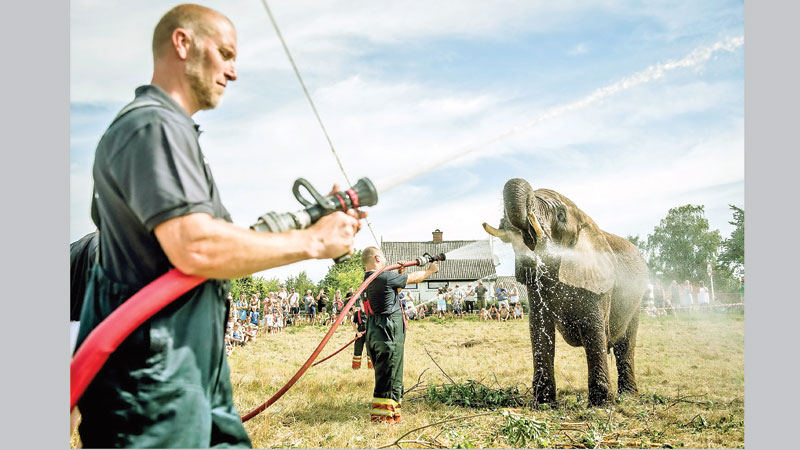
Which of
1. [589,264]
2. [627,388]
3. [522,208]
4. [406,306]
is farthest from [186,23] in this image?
[406,306]

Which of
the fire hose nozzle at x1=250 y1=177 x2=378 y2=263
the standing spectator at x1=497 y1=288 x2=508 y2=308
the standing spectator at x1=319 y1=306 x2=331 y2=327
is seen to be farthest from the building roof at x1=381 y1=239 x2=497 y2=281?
the fire hose nozzle at x1=250 y1=177 x2=378 y2=263

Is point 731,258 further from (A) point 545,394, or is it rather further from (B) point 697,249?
(A) point 545,394

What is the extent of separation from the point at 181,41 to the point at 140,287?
919 mm

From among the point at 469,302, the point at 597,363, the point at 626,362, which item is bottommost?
the point at 469,302

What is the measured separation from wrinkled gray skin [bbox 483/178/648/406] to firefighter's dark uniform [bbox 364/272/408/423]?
1697 mm

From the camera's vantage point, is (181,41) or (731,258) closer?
(181,41)

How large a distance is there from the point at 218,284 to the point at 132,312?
1.14ft

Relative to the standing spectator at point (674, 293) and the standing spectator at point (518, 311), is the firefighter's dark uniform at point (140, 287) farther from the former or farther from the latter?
the standing spectator at point (518, 311)

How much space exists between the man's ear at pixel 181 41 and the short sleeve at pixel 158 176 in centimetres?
42

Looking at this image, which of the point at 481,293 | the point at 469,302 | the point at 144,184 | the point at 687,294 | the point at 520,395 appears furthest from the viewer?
the point at 481,293

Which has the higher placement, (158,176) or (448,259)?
(158,176)

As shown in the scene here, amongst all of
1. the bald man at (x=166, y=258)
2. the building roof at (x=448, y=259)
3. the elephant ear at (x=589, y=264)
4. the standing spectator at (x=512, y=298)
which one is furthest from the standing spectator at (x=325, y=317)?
the bald man at (x=166, y=258)

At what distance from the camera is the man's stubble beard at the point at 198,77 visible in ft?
7.38

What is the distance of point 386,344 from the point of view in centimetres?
777
